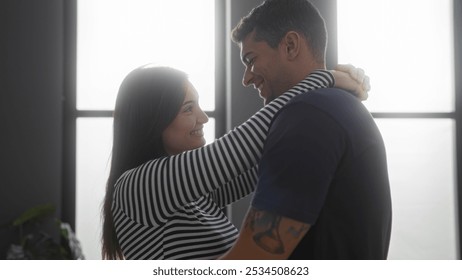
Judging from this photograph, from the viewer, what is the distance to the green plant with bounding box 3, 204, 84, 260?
1.53 metres

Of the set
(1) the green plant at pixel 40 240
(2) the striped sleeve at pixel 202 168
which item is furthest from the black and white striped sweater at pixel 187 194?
(1) the green plant at pixel 40 240

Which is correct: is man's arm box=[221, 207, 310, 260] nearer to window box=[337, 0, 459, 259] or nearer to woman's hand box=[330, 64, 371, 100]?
woman's hand box=[330, 64, 371, 100]

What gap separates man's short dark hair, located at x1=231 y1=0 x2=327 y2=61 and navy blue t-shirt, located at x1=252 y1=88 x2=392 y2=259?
23 centimetres

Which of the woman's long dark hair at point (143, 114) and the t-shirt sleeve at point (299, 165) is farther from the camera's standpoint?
the woman's long dark hair at point (143, 114)

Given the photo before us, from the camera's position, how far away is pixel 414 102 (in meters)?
1.92

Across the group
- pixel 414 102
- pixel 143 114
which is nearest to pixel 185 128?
pixel 143 114

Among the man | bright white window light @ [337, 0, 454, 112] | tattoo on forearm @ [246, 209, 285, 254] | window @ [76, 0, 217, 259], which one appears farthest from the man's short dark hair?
bright white window light @ [337, 0, 454, 112]

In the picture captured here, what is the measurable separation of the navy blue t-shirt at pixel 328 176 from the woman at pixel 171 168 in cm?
11

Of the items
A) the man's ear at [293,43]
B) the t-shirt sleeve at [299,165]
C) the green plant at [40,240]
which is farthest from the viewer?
the green plant at [40,240]

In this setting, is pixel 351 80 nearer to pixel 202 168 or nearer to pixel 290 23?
pixel 290 23

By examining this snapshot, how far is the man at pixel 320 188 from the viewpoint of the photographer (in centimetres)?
65

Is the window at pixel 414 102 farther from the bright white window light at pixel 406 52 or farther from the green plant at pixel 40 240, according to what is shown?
the green plant at pixel 40 240
